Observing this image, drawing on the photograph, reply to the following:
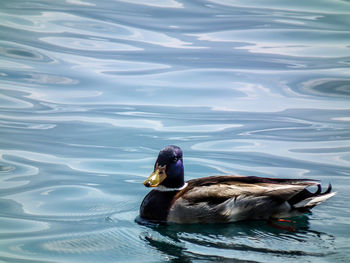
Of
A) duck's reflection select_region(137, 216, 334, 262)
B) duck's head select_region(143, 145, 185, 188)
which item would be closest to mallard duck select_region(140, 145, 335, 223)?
duck's head select_region(143, 145, 185, 188)

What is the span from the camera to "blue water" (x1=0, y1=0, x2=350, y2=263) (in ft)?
21.8

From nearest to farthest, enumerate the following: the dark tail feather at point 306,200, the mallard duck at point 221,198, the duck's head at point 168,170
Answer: the mallard duck at point 221,198
the dark tail feather at point 306,200
the duck's head at point 168,170

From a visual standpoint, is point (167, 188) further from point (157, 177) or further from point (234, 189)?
point (234, 189)

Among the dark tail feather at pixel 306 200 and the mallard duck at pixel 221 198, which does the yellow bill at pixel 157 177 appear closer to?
the mallard duck at pixel 221 198

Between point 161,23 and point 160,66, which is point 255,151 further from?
point 161,23

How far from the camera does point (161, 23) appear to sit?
659 inches

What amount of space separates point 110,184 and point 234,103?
4280 millimetres

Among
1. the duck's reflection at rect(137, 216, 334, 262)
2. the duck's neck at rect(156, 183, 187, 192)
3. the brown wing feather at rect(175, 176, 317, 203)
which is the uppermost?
the brown wing feather at rect(175, 176, 317, 203)

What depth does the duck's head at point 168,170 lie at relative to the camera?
7.45m

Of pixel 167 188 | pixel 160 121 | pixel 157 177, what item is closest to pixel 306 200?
pixel 167 188

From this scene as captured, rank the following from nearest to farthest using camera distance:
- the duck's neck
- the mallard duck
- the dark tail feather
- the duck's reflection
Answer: the duck's reflection < the mallard duck < the dark tail feather < the duck's neck

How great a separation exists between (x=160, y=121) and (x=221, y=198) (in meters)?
4.23

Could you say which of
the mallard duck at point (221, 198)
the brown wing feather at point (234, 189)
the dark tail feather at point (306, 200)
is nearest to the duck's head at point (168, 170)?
the mallard duck at point (221, 198)

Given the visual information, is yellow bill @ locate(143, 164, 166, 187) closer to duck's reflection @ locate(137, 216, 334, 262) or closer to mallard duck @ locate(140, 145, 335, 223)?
mallard duck @ locate(140, 145, 335, 223)
